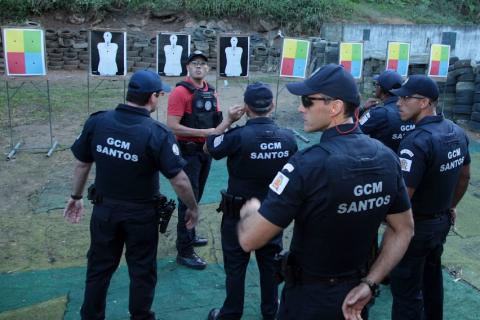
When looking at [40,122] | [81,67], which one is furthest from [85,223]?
[81,67]

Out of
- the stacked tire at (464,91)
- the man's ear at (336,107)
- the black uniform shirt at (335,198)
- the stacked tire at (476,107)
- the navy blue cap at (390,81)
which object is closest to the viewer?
the black uniform shirt at (335,198)

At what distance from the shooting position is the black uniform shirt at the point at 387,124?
15.9 feet

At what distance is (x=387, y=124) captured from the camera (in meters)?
4.86

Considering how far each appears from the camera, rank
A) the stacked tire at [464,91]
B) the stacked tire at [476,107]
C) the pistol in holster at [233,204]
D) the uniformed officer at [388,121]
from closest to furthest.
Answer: the pistol in holster at [233,204], the uniformed officer at [388,121], the stacked tire at [476,107], the stacked tire at [464,91]

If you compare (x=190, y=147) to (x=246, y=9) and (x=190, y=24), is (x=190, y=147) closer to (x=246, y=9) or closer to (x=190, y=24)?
(x=190, y=24)

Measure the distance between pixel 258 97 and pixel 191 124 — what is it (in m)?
1.40

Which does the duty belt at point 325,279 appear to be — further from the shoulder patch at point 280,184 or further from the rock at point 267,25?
the rock at point 267,25

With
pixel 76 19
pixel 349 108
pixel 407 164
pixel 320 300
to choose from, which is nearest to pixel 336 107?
pixel 349 108

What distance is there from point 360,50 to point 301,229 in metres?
9.01

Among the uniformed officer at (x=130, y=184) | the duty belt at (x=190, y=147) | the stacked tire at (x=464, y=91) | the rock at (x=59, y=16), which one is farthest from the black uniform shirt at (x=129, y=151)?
the rock at (x=59, y=16)

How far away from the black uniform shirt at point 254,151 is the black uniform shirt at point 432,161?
2.83 ft

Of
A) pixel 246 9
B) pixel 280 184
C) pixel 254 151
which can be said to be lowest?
pixel 254 151

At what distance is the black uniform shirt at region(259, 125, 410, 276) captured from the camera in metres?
2.27

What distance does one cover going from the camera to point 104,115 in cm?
361
